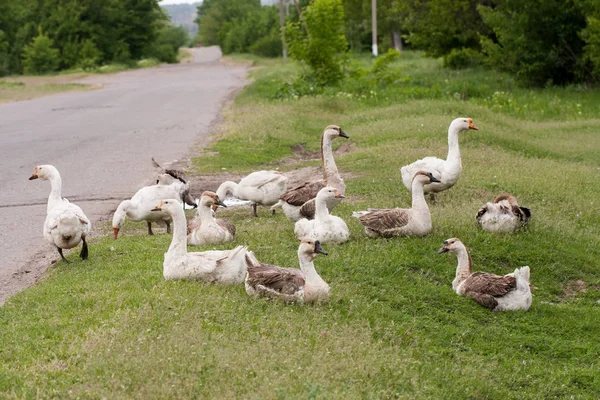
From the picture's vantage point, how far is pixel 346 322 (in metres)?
7.25

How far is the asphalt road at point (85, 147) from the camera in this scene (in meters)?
10.5

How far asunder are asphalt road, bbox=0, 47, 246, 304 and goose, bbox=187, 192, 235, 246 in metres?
1.25

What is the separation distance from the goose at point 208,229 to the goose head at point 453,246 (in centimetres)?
258

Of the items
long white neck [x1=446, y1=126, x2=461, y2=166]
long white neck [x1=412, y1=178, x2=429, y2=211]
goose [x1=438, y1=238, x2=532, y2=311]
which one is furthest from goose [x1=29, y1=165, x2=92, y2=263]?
long white neck [x1=446, y1=126, x2=461, y2=166]

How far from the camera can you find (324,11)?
26859 mm

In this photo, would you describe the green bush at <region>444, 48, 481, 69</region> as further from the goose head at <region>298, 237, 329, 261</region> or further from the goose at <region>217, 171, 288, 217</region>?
the goose head at <region>298, 237, 329, 261</region>

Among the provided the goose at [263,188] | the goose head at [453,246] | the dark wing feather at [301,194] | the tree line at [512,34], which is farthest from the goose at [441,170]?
the tree line at [512,34]

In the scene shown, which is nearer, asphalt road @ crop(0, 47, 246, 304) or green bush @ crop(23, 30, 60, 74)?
asphalt road @ crop(0, 47, 246, 304)

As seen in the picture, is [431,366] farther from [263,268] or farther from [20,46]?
[20,46]

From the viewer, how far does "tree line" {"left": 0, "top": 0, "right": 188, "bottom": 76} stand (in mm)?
52188

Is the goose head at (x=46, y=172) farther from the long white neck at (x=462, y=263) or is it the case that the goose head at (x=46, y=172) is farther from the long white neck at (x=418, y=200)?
the long white neck at (x=462, y=263)

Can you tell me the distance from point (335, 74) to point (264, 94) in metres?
2.57

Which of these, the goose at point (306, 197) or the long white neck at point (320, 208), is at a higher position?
the long white neck at point (320, 208)

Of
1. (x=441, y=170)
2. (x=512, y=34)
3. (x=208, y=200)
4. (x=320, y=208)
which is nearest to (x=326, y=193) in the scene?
(x=320, y=208)
